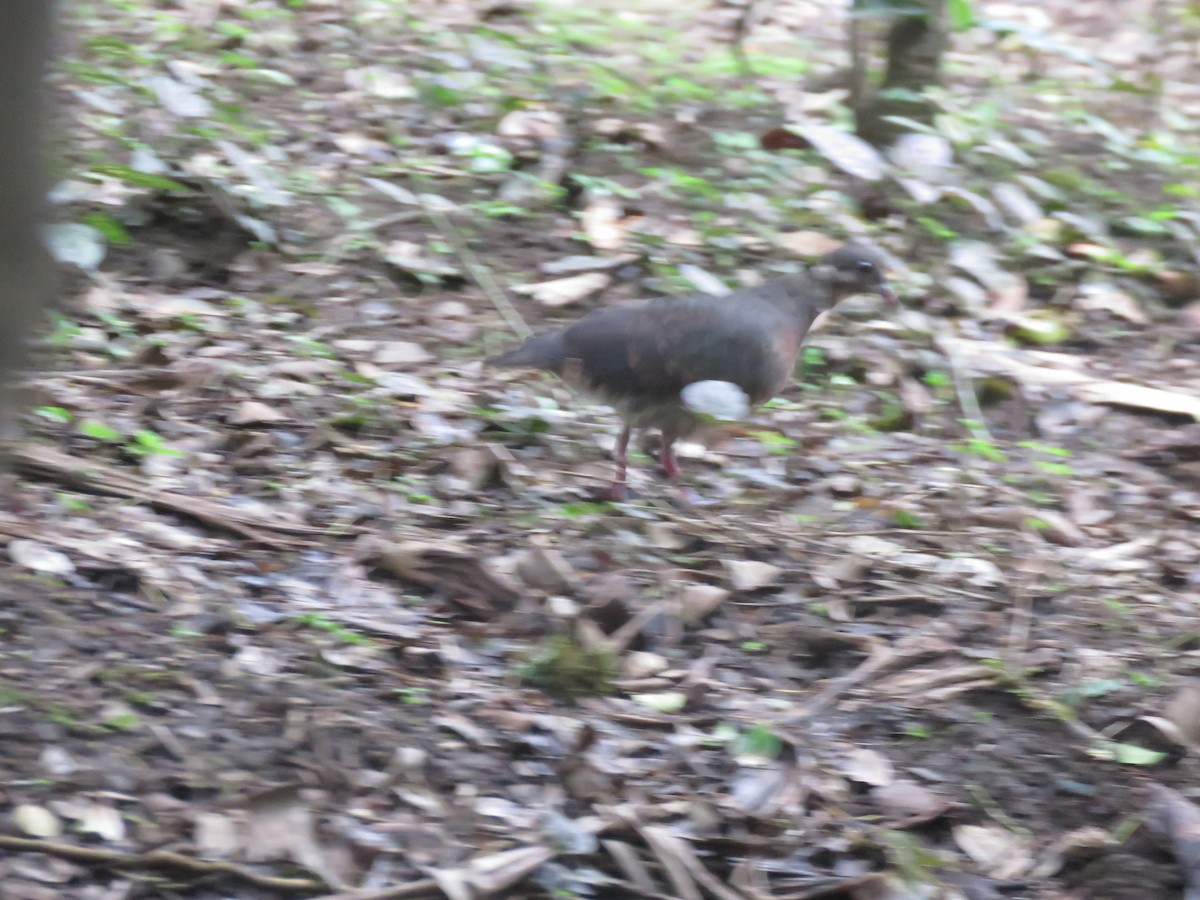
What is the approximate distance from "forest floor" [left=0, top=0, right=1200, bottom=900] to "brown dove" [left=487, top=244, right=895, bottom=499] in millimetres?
281

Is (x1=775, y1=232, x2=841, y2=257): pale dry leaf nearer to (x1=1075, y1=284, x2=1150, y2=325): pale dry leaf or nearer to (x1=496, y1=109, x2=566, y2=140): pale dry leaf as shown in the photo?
(x1=1075, y1=284, x2=1150, y2=325): pale dry leaf

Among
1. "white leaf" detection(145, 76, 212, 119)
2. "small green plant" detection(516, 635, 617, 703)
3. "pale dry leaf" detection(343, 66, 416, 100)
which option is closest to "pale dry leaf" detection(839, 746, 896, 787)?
"small green plant" detection(516, 635, 617, 703)

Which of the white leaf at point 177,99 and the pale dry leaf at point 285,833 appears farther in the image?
the white leaf at point 177,99

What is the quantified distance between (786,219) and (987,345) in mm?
1213

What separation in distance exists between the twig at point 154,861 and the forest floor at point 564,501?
11 millimetres

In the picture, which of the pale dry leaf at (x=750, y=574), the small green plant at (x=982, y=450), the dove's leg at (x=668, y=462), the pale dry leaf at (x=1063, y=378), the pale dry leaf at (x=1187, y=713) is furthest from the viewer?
the pale dry leaf at (x=1063, y=378)

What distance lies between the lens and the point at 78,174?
19.4ft

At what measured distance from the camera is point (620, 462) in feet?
16.4

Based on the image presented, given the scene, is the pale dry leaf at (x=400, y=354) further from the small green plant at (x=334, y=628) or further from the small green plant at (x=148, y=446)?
A: the small green plant at (x=334, y=628)

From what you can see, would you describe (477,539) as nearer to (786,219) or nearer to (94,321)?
(94,321)

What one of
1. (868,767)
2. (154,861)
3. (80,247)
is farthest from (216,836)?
(80,247)

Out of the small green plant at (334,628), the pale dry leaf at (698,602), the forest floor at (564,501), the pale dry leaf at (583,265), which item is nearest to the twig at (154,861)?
the forest floor at (564,501)

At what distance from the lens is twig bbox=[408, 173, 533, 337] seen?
5.81 m

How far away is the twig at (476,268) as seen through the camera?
5809 mm
